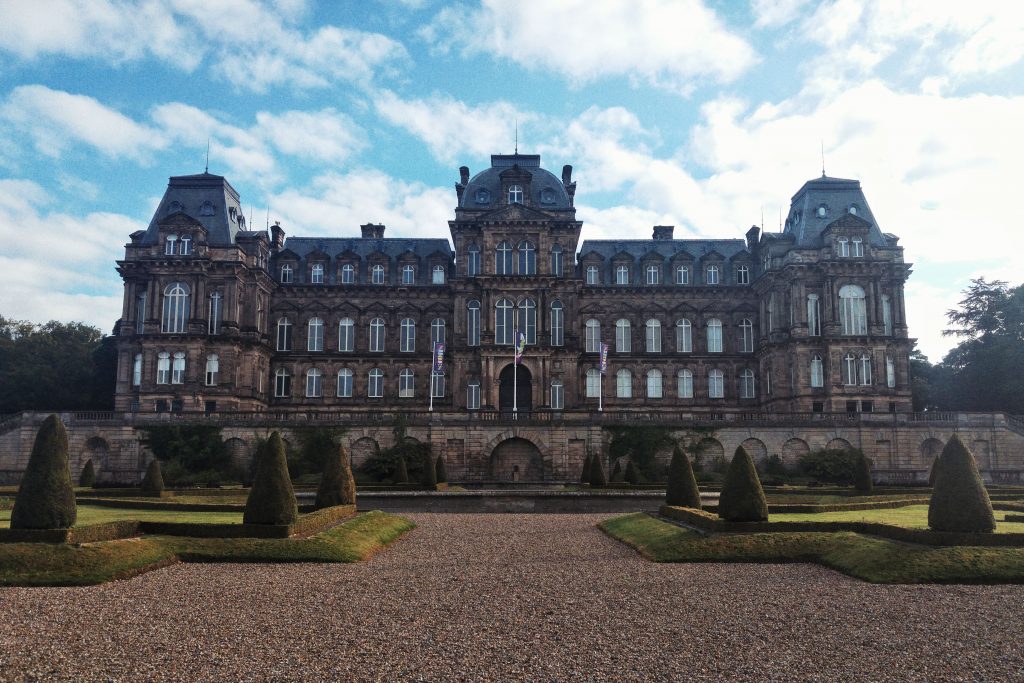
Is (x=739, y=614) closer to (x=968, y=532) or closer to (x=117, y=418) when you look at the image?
(x=968, y=532)

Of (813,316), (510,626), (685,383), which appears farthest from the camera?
(685,383)

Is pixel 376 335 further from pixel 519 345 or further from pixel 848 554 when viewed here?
pixel 848 554

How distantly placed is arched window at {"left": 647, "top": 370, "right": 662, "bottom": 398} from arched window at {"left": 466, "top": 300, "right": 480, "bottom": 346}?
47.9 feet

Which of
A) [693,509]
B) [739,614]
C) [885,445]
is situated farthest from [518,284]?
[739,614]

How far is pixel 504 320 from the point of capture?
63.1 meters

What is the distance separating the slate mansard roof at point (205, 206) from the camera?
63.3 meters

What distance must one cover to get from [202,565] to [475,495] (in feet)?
59.3

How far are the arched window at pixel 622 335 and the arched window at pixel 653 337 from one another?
1520mm

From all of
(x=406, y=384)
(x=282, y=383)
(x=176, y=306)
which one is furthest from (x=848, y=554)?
(x=282, y=383)

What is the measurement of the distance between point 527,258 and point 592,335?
373 inches

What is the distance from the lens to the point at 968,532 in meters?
19.7

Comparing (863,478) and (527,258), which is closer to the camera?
(863,478)

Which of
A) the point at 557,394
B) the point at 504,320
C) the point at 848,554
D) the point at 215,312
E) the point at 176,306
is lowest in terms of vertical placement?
the point at 848,554

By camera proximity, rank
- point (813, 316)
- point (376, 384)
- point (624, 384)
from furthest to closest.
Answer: point (624, 384) → point (376, 384) → point (813, 316)
